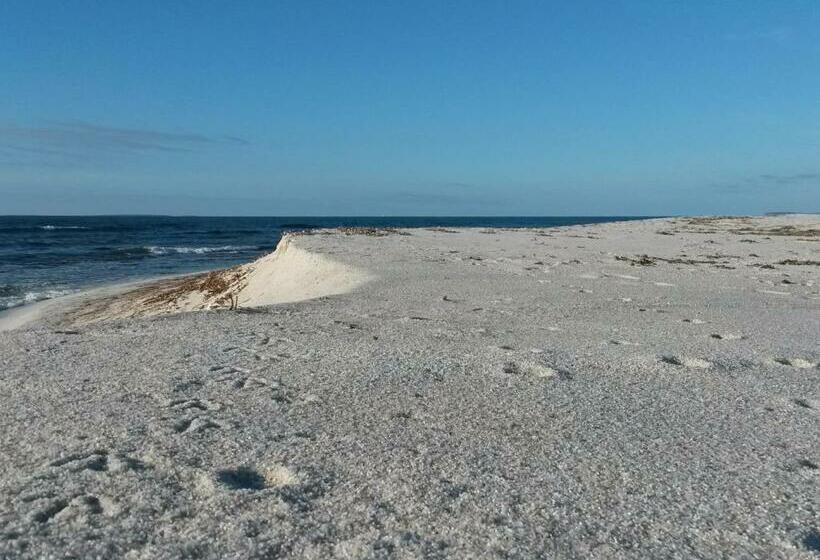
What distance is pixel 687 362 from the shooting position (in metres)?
4.48

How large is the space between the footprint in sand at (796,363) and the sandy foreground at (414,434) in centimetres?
2

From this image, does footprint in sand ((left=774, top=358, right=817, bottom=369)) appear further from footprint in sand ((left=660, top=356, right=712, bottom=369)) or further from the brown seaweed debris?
the brown seaweed debris

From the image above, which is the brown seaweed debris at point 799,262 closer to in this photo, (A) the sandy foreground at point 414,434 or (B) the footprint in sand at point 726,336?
(A) the sandy foreground at point 414,434

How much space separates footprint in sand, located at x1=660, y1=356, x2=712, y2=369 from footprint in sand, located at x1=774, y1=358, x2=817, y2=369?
0.54m

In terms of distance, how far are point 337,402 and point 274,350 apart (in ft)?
4.09

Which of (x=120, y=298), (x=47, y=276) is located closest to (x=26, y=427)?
(x=120, y=298)

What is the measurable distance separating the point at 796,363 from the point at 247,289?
941 centimetres

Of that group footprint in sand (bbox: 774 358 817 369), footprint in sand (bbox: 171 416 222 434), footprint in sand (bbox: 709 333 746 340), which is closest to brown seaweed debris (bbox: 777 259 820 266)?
footprint in sand (bbox: 709 333 746 340)

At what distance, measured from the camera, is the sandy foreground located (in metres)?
2.14

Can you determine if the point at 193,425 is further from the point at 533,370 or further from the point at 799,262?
→ the point at 799,262

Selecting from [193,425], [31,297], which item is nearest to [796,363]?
[193,425]

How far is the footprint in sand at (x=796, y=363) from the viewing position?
14.6 feet

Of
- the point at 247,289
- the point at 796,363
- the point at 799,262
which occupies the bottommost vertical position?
the point at 247,289

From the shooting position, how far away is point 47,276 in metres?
17.4
